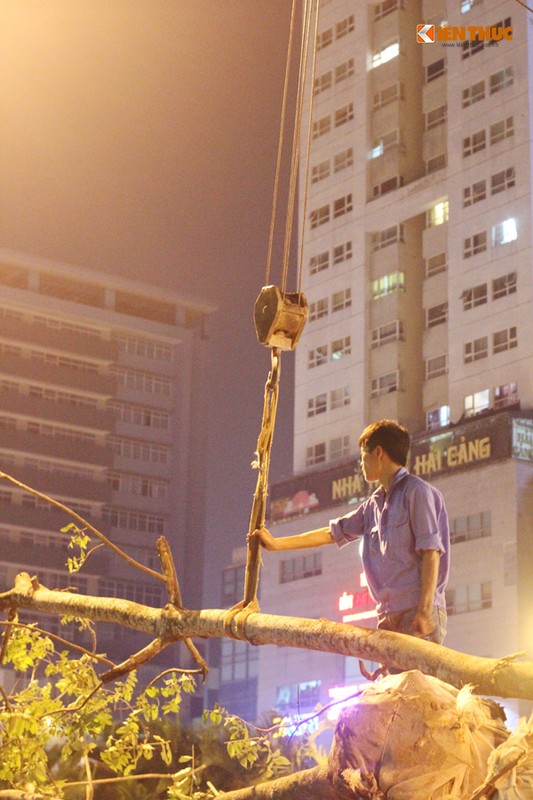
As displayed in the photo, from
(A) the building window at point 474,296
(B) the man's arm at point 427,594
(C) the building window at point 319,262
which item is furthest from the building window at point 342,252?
(B) the man's arm at point 427,594

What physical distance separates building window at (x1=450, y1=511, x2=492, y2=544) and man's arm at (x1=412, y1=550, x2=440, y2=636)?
4250 cm

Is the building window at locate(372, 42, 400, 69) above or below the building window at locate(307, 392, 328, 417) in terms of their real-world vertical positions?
above

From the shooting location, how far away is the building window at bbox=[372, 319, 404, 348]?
2320 inches

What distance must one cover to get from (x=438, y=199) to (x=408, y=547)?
5448 centimetres

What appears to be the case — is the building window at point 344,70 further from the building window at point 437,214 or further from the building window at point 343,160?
the building window at point 437,214

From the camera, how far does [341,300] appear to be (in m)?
62.7

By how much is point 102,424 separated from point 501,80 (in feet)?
123

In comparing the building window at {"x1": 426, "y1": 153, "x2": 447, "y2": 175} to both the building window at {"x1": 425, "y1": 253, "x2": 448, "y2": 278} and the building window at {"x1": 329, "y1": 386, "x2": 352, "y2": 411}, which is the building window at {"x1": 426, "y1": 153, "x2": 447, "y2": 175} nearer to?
the building window at {"x1": 425, "y1": 253, "x2": 448, "y2": 278}

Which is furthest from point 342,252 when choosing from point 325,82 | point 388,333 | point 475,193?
point 325,82

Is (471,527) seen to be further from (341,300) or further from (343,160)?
(343,160)

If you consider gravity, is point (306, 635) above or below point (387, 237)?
below

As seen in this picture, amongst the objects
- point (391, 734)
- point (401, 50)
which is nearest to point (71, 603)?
point (391, 734)

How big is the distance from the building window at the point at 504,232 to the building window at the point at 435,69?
12.7m

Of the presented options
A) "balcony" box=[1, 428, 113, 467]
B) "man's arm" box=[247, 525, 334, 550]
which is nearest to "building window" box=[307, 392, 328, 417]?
"balcony" box=[1, 428, 113, 467]
